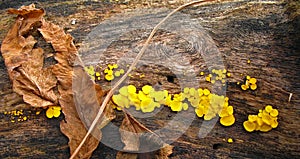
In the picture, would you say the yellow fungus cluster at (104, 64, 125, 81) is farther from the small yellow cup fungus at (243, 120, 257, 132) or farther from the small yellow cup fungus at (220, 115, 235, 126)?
the small yellow cup fungus at (243, 120, 257, 132)

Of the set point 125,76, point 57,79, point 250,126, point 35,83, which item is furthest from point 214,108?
point 35,83

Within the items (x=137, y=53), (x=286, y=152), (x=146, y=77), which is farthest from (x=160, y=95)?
(x=286, y=152)

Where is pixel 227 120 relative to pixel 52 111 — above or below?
below

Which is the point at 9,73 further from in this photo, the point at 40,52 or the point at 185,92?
the point at 185,92

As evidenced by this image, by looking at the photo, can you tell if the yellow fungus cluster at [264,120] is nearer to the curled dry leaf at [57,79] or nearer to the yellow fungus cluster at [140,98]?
the yellow fungus cluster at [140,98]

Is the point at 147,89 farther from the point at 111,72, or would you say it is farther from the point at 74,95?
the point at 74,95

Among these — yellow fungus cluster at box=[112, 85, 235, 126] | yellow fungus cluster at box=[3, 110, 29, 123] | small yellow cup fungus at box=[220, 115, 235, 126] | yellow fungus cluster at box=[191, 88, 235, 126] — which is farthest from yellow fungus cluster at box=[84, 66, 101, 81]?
small yellow cup fungus at box=[220, 115, 235, 126]
